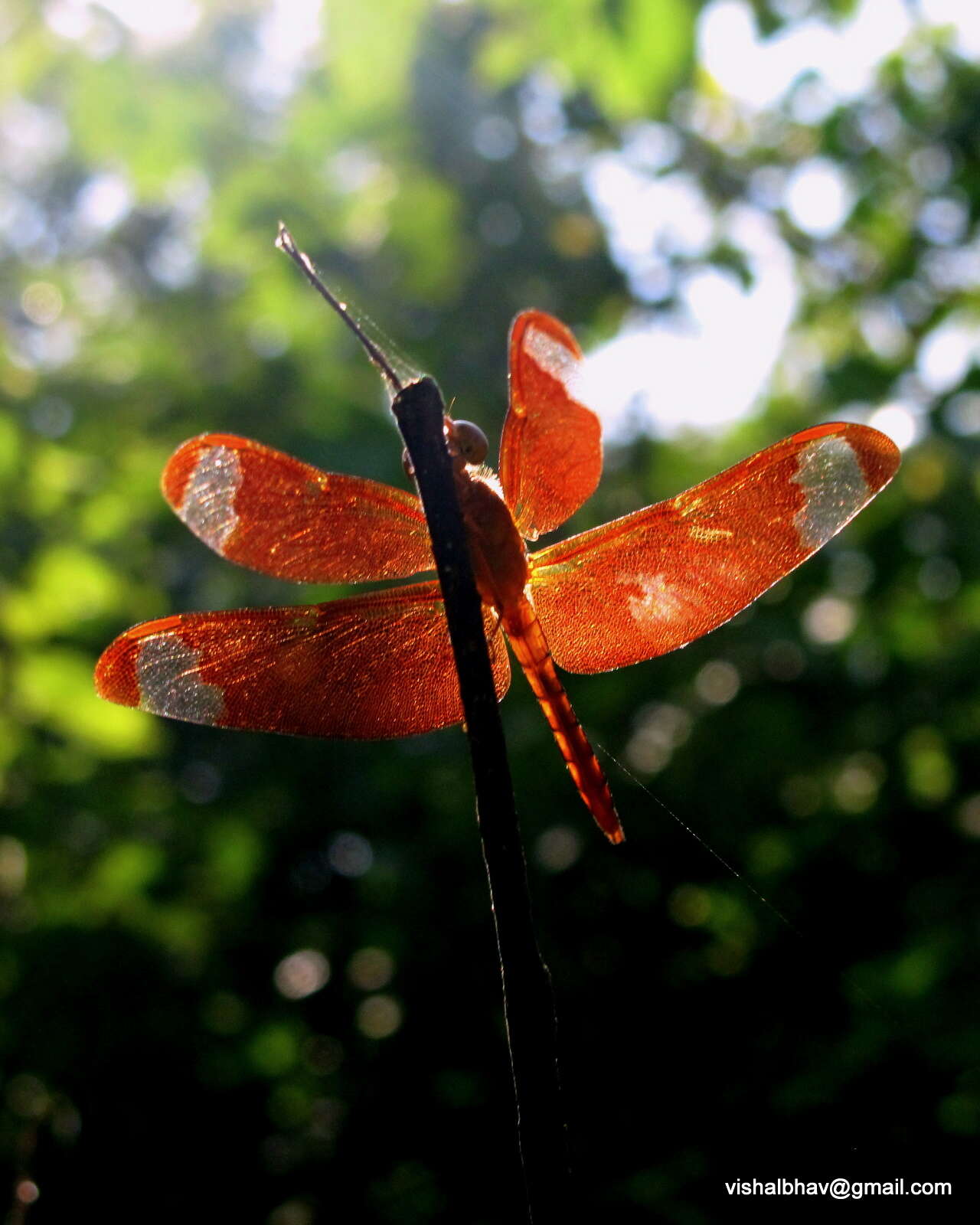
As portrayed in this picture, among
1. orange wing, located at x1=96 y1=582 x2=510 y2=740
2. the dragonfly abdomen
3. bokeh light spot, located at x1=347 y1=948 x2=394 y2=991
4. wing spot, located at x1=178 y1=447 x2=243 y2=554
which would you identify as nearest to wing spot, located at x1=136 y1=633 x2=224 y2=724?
orange wing, located at x1=96 y1=582 x2=510 y2=740

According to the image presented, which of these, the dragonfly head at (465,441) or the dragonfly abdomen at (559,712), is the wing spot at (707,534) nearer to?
the dragonfly abdomen at (559,712)

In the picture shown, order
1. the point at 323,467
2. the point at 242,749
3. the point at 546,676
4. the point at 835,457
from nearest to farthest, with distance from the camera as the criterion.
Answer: the point at 835,457, the point at 546,676, the point at 323,467, the point at 242,749

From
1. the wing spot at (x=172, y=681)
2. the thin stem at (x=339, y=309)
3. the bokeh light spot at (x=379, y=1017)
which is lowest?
the bokeh light spot at (x=379, y=1017)

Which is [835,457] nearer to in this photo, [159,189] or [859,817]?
[859,817]

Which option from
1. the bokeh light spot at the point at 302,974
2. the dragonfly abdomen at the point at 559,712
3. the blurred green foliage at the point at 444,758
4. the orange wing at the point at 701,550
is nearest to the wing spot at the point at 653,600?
the orange wing at the point at 701,550

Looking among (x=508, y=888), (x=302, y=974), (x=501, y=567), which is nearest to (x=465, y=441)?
(x=501, y=567)

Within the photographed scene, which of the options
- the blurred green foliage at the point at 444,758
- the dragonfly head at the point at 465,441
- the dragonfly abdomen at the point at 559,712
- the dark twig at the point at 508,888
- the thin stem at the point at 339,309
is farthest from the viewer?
the blurred green foliage at the point at 444,758

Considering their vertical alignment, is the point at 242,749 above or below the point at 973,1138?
above

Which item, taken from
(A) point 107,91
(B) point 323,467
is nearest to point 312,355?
(B) point 323,467
